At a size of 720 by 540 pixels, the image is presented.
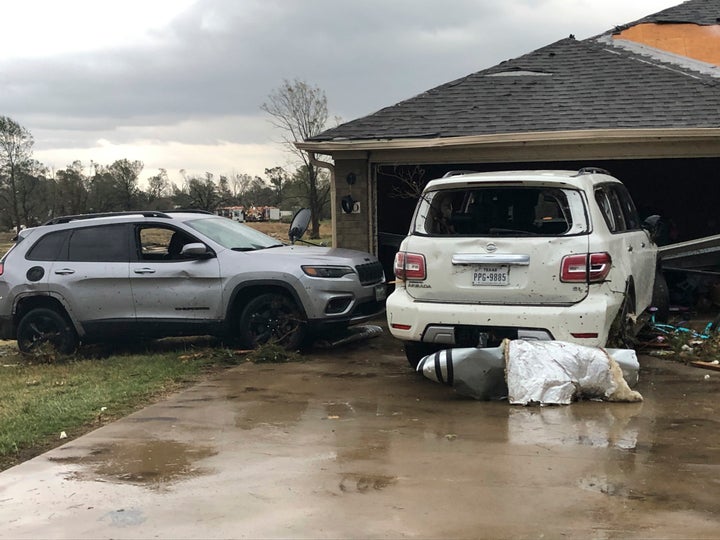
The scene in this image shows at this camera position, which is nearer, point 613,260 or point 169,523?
point 169,523

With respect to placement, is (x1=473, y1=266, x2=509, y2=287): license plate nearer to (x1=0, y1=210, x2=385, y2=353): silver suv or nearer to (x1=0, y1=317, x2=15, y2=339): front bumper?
(x1=0, y1=210, x2=385, y2=353): silver suv

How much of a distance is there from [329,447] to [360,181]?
6.81 m

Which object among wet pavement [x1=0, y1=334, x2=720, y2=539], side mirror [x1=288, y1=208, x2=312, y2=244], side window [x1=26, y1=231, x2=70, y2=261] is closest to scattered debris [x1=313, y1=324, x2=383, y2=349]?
side mirror [x1=288, y1=208, x2=312, y2=244]

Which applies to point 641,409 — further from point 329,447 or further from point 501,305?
point 329,447

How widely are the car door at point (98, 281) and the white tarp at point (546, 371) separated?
171 inches

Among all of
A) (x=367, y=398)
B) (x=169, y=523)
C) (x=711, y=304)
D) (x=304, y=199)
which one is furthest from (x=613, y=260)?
(x=304, y=199)

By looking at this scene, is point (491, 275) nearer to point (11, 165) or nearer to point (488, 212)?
point (488, 212)

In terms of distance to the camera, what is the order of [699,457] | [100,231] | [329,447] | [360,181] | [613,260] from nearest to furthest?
[699,457], [329,447], [613,260], [100,231], [360,181]

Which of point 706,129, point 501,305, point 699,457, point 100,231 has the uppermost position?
point 706,129

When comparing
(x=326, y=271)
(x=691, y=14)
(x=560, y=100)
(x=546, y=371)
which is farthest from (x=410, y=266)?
(x=691, y=14)

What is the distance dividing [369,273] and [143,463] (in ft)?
14.0

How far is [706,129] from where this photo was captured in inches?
371

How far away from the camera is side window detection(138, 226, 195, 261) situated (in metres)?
8.59

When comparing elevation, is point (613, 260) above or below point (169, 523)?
above
